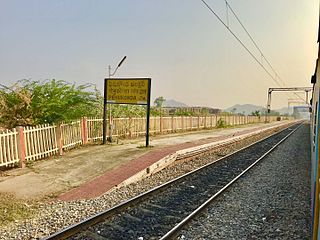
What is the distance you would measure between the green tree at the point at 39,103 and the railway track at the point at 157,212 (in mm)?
6288

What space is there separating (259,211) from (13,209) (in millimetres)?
5304

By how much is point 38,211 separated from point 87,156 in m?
5.52

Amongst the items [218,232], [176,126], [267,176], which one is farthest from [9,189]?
[176,126]

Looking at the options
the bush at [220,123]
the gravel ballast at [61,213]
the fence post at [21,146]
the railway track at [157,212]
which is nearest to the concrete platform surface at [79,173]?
the fence post at [21,146]

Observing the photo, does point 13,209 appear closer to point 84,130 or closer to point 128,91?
point 84,130

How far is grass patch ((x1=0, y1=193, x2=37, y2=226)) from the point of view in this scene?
5.61 m

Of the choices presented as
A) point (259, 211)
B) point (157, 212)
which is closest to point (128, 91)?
point (157, 212)

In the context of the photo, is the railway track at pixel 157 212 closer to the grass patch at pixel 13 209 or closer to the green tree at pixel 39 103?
the grass patch at pixel 13 209

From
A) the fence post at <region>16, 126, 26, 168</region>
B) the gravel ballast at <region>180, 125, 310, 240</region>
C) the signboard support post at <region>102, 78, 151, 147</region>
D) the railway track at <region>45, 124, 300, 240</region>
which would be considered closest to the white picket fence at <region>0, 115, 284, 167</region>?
the fence post at <region>16, 126, 26, 168</region>

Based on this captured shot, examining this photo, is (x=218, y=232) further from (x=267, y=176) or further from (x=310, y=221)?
(x=267, y=176)

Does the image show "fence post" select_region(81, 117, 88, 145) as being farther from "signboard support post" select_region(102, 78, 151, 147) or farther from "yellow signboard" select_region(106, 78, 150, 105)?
"yellow signboard" select_region(106, 78, 150, 105)

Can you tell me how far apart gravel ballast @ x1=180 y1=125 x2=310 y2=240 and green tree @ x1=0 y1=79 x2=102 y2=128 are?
783cm

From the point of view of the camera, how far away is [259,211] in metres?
6.50

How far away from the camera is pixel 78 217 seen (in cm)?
573
